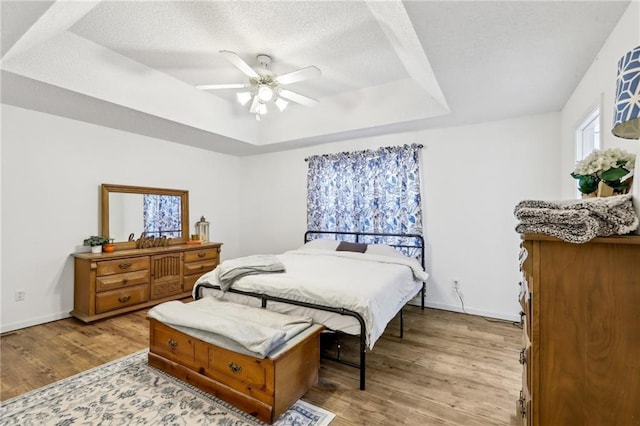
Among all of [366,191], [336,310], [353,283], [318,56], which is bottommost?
[336,310]

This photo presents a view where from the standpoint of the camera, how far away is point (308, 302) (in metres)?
Answer: 2.29

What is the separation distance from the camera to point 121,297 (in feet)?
11.4

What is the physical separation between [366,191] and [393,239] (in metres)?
0.79

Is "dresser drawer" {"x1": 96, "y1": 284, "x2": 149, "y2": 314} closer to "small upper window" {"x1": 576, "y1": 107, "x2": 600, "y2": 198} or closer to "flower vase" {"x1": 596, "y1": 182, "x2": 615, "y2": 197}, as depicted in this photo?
"flower vase" {"x1": 596, "y1": 182, "x2": 615, "y2": 197}

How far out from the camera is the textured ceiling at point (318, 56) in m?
1.71

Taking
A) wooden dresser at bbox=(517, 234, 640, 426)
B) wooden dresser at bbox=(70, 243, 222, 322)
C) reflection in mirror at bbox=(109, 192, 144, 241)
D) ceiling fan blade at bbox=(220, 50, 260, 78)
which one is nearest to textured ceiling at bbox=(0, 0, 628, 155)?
ceiling fan blade at bbox=(220, 50, 260, 78)

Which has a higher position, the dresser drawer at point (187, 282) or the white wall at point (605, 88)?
the white wall at point (605, 88)

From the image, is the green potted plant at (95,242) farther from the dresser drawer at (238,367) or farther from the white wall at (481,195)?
the white wall at (481,195)

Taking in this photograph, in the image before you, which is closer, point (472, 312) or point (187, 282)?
point (472, 312)

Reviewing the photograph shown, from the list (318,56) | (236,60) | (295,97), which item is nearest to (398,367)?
(295,97)

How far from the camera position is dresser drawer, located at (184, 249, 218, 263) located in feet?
13.9

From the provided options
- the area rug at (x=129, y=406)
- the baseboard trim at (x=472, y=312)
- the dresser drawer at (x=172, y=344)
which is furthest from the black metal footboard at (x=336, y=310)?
the baseboard trim at (x=472, y=312)

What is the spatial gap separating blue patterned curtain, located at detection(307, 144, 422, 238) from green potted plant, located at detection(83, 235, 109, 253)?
2786mm

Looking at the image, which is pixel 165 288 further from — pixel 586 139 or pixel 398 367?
pixel 586 139
